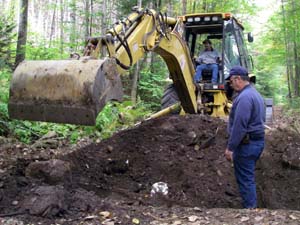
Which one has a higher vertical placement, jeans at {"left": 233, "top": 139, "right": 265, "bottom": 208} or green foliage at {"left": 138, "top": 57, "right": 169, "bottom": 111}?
green foliage at {"left": 138, "top": 57, "right": 169, "bottom": 111}

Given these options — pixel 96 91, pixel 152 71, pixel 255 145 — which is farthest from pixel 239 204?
pixel 152 71

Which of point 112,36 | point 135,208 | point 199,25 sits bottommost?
point 135,208

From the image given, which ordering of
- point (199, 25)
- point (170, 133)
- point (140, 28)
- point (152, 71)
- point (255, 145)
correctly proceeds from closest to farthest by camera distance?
point (255, 145), point (140, 28), point (170, 133), point (199, 25), point (152, 71)

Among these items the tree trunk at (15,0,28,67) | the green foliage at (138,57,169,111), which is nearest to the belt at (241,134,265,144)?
the tree trunk at (15,0,28,67)

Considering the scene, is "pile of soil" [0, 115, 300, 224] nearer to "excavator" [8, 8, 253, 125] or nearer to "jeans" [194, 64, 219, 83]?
"excavator" [8, 8, 253, 125]

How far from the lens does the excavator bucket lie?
15.2ft

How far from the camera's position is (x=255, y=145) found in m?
5.22

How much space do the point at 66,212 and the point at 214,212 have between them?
1515mm

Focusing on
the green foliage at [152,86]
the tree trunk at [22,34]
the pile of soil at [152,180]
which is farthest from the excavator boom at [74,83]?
the green foliage at [152,86]

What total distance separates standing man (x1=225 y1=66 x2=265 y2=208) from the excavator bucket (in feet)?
4.85

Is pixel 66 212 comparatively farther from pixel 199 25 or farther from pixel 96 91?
pixel 199 25

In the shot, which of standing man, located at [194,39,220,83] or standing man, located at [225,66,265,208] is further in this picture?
standing man, located at [194,39,220,83]

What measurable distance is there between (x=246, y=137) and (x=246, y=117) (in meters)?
0.29

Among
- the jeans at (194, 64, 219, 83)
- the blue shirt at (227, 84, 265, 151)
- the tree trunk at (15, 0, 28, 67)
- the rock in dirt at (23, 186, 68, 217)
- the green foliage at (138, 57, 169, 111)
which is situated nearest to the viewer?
the rock in dirt at (23, 186, 68, 217)
